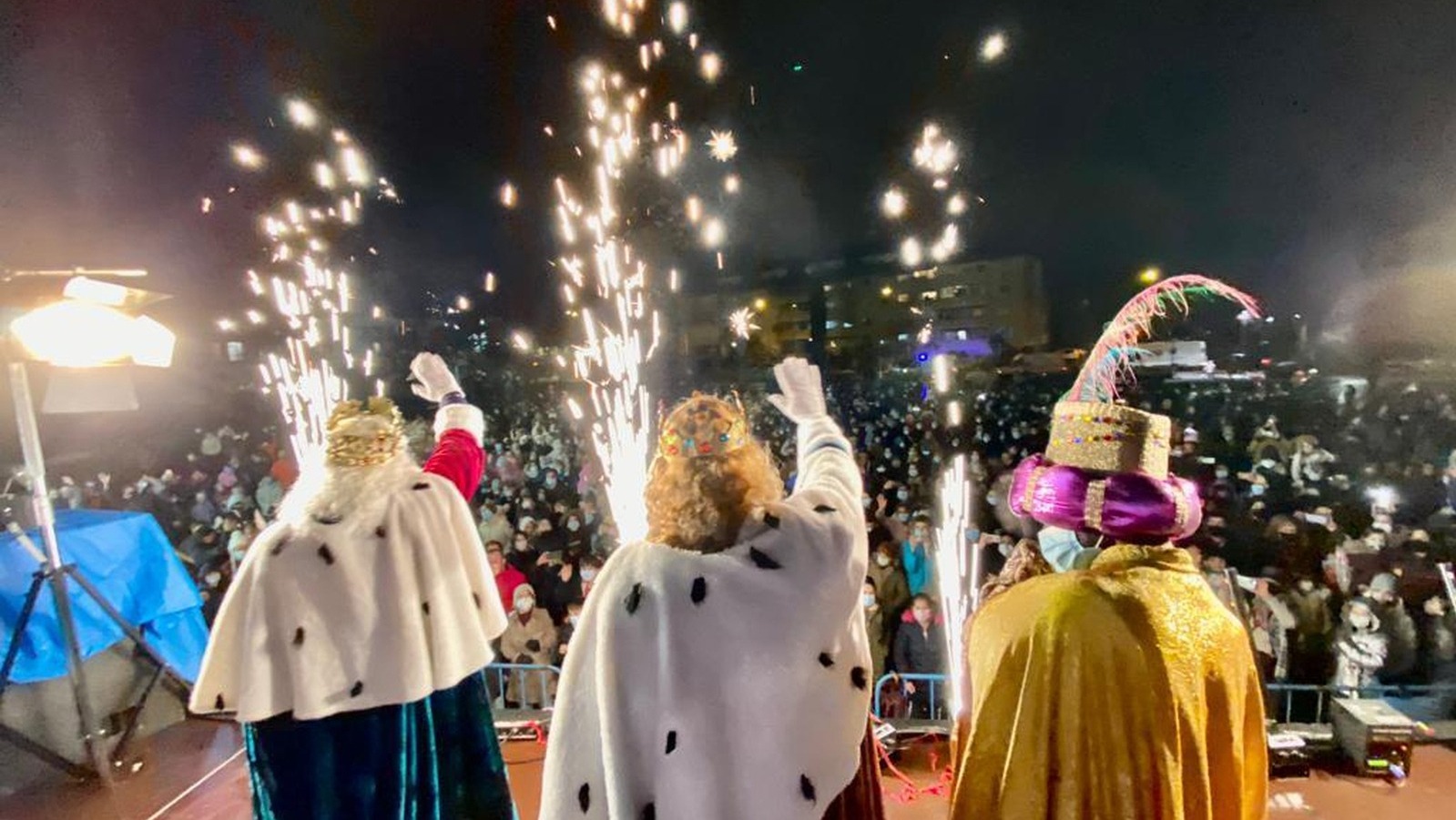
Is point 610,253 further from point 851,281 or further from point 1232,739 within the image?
point 851,281

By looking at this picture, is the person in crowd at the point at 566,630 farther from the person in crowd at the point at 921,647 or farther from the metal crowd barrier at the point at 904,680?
the person in crowd at the point at 921,647

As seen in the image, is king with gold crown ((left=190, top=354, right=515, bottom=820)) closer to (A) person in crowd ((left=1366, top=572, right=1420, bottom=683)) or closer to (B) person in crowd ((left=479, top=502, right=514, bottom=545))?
(B) person in crowd ((left=479, top=502, right=514, bottom=545))

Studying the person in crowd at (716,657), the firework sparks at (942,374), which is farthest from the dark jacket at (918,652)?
the firework sparks at (942,374)

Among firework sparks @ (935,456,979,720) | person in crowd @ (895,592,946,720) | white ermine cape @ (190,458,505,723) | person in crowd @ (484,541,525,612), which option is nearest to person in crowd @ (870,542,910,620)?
firework sparks @ (935,456,979,720)

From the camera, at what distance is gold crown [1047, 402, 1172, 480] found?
79.4 inches

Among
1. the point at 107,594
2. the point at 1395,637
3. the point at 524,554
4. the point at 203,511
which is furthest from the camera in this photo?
the point at 203,511

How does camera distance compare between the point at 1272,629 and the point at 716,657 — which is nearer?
the point at 716,657

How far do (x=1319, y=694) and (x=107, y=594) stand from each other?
828 cm

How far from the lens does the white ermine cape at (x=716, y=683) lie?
1.91m

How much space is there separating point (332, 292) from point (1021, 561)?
37.2 ft

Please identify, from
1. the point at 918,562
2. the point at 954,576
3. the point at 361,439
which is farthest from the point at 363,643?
the point at 918,562

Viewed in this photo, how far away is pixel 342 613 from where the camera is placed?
276 centimetres

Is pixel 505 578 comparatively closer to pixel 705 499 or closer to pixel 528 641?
pixel 528 641

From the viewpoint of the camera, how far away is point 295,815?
9.70 feet
